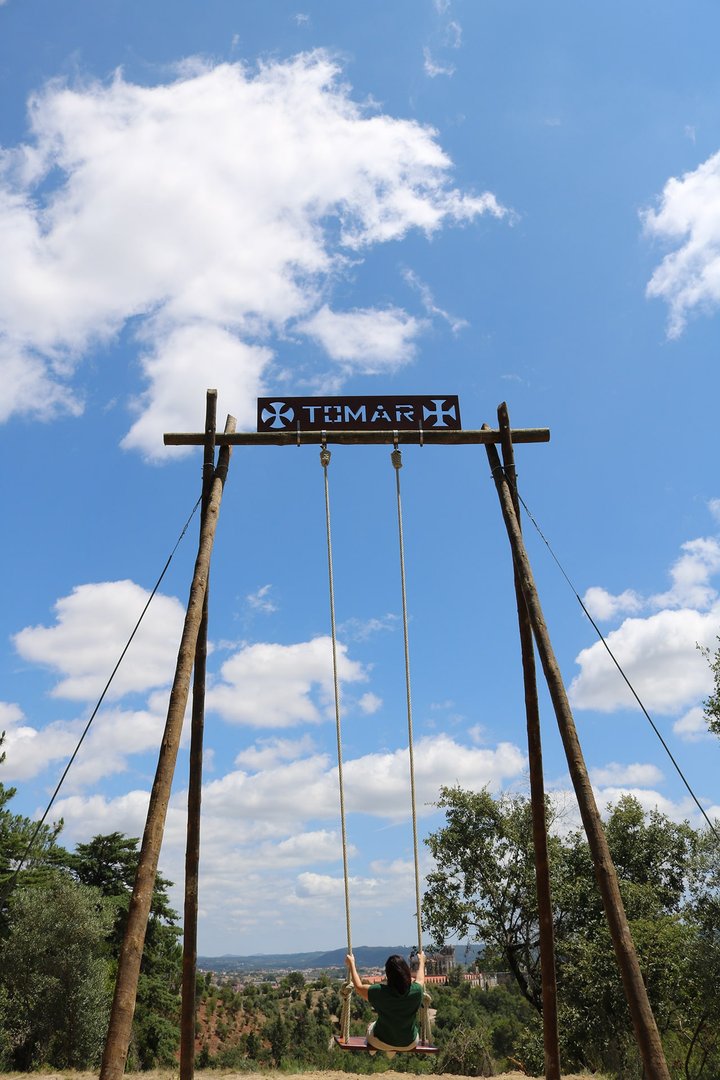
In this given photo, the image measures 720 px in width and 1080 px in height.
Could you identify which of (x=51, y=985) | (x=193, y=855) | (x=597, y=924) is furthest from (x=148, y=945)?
(x=193, y=855)

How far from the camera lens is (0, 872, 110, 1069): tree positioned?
21781 millimetres

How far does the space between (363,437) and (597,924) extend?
16723 millimetres

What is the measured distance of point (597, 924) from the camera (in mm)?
19953

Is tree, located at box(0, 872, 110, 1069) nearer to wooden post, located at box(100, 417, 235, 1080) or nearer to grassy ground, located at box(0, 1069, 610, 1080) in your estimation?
grassy ground, located at box(0, 1069, 610, 1080)

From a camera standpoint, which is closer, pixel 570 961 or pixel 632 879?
pixel 570 961

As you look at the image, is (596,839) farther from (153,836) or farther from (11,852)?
(11,852)

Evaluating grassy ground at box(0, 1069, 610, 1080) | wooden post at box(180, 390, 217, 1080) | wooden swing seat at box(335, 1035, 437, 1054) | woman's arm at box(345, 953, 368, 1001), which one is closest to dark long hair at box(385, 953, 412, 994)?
woman's arm at box(345, 953, 368, 1001)

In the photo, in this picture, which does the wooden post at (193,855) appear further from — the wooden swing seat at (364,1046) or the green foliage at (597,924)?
the green foliage at (597,924)

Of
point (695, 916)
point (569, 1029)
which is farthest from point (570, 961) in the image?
point (695, 916)

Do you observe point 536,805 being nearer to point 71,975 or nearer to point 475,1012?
point 71,975

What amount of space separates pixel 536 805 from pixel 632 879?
1716 centimetres

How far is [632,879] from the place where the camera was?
22312mm

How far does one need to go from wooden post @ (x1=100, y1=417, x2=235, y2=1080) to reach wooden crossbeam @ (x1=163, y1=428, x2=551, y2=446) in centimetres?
80

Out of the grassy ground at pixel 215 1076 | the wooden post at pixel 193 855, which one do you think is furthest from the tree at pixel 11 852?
the wooden post at pixel 193 855
